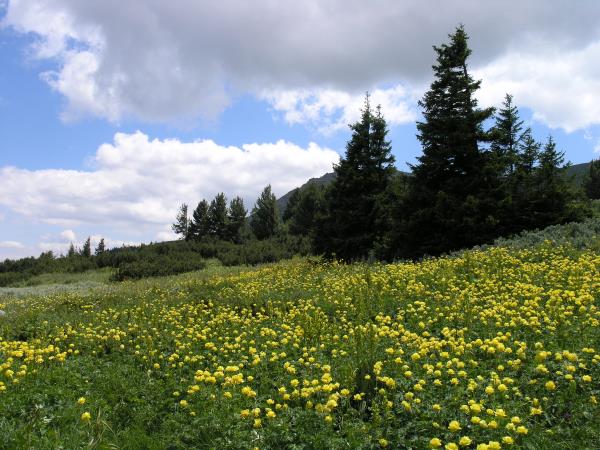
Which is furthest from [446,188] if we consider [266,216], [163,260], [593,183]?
[593,183]

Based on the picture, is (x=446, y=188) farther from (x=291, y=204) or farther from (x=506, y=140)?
(x=291, y=204)

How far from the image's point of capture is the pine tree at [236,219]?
58375mm

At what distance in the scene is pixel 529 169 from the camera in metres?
19.8

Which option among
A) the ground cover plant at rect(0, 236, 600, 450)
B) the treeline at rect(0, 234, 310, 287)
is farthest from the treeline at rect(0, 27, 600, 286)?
the treeline at rect(0, 234, 310, 287)

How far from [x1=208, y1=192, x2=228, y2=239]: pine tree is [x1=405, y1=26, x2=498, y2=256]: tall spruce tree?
42641mm

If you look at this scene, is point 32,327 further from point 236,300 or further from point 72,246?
point 72,246

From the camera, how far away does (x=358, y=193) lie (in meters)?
23.5

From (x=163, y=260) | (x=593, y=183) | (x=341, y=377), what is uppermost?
(x=593, y=183)

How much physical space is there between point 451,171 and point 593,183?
190 feet

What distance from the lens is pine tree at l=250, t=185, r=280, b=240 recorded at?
5638 cm

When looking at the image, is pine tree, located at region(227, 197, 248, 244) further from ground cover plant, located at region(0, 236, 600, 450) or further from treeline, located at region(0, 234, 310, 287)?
ground cover plant, located at region(0, 236, 600, 450)

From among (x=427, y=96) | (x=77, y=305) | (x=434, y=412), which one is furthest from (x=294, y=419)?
(x=427, y=96)

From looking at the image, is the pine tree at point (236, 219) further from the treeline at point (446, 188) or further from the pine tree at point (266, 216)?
the treeline at point (446, 188)

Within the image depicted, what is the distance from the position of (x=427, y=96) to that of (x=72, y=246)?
79082mm
